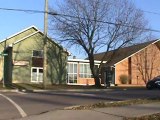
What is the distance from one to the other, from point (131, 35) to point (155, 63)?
17.9m

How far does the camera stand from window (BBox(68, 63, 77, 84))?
5728 centimetres

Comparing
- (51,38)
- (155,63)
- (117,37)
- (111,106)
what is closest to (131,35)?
(117,37)

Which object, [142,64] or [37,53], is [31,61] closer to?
[37,53]

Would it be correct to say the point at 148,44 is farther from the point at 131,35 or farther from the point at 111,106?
the point at 111,106

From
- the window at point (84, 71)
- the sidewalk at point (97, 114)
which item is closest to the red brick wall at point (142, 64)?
the window at point (84, 71)

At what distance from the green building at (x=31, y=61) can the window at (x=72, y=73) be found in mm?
4701

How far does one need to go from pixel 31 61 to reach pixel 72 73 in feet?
28.9

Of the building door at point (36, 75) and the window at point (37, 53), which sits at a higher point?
the window at point (37, 53)

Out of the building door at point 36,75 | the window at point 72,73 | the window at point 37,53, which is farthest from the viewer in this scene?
the window at point 72,73

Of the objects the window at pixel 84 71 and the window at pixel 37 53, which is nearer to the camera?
the window at pixel 37 53

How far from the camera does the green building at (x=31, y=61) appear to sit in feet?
161

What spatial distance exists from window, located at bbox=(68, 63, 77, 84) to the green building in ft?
15.4

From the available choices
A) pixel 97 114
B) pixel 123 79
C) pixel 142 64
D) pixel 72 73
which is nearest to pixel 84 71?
pixel 72 73

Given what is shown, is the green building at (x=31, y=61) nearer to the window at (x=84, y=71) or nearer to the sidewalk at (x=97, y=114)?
the window at (x=84, y=71)
